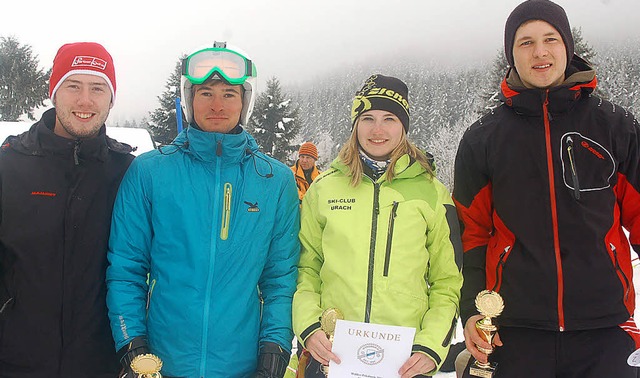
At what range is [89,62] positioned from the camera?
3.01 metres

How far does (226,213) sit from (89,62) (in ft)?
4.29

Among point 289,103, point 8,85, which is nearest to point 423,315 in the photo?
point 289,103

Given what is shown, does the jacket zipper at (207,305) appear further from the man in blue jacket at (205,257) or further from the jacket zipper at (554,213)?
the jacket zipper at (554,213)

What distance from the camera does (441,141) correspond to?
49.1m

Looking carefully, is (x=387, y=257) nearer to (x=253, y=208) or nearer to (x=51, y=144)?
(x=253, y=208)

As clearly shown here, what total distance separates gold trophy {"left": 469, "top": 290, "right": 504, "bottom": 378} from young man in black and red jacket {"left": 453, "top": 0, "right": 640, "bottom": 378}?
6 cm

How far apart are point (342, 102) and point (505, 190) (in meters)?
81.2

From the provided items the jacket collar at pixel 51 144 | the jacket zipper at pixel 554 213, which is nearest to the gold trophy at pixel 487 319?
the jacket zipper at pixel 554 213

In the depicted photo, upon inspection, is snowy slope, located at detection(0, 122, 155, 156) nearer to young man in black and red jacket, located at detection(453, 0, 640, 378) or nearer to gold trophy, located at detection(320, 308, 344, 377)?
gold trophy, located at detection(320, 308, 344, 377)

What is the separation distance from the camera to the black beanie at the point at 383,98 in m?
2.99

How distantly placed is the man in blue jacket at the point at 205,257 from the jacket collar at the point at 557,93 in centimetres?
142

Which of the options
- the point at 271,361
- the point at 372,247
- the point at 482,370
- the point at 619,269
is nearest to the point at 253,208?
the point at 372,247

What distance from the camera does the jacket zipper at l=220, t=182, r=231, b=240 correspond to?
8.64 ft

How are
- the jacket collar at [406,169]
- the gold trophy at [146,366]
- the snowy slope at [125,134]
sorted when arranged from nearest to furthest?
the gold trophy at [146,366]
the jacket collar at [406,169]
the snowy slope at [125,134]
